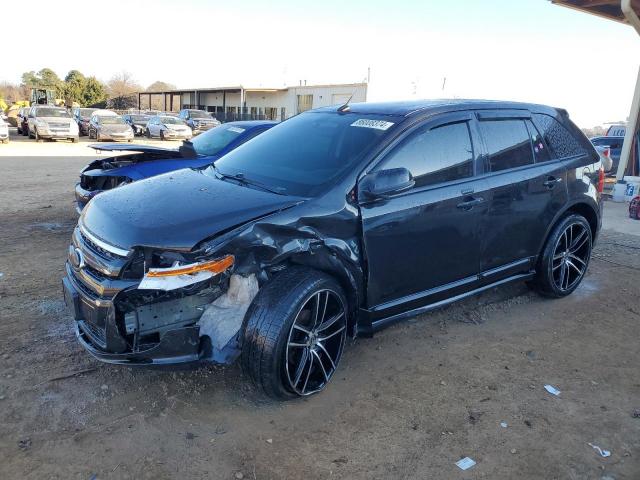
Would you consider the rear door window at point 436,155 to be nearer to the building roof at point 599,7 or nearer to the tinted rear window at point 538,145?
the tinted rear window at point 538,145

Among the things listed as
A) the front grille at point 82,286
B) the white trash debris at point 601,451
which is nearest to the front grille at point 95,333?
the front grille at point 82,286

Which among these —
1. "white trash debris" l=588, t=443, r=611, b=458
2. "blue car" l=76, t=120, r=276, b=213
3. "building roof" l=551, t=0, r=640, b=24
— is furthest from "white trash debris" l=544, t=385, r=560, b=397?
"building roof" l=551, t=0, r=640, b=24

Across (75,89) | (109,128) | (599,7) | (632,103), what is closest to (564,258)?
(632,103)

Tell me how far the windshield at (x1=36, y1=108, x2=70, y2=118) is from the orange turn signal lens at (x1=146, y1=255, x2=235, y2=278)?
24062 millimetres

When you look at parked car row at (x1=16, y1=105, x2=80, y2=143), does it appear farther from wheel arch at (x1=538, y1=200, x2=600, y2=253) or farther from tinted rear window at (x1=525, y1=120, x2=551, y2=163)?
wheel arch at (x1=538, y1=200, x2=600, y2=253)

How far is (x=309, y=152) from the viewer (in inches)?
150

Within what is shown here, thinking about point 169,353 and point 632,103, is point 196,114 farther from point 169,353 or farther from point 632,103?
point 169,353

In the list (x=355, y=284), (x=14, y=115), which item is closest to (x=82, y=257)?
(x=355, y=284)

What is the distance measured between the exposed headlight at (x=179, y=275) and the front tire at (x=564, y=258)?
3279 millimetres

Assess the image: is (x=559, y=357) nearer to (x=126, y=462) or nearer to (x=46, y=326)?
(x=126, y=462)

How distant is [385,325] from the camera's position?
3.58 metres

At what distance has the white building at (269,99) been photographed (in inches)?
1460

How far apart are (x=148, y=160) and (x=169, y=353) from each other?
443cm

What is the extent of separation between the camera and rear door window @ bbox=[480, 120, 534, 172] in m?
4.16
